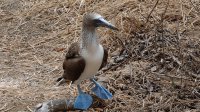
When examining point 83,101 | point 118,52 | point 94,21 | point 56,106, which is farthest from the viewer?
point 118,52

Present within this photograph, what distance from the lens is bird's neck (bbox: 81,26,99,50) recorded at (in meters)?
3.36

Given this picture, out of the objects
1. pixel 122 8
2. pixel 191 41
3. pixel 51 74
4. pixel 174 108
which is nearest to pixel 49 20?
pixel 122 8

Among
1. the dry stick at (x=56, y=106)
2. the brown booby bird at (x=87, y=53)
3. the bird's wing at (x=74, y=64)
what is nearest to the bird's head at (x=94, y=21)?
the brown booby bird at (x=87, y=53)

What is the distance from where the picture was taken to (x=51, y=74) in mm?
4527

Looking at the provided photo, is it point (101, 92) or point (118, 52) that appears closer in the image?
point (101, 92)

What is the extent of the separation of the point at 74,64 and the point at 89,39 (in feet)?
0.69

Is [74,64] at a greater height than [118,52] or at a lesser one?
greater

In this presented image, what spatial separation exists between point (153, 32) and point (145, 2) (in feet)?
3.24

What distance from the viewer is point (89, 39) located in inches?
133

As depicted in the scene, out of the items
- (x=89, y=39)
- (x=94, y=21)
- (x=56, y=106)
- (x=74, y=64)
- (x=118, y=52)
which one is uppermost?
(x=94, y=21)

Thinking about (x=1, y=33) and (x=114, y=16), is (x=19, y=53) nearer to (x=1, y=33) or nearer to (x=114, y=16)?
(x=1, y=33)

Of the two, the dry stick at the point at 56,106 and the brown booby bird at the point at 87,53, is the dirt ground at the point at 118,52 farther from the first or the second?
the brown booby bird at the point at 87,53

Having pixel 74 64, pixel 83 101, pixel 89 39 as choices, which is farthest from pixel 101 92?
pixel 89 39

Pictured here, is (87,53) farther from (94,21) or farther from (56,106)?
(56,106)
